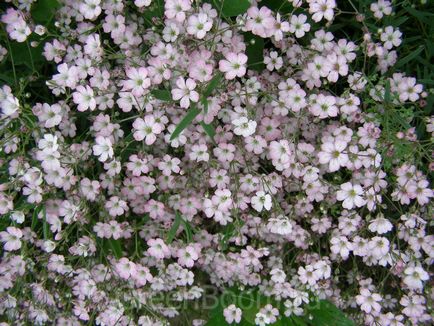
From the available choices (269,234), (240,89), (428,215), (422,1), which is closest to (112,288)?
(269,234)

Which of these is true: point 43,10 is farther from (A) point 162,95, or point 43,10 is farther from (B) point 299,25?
(B) point 299,25

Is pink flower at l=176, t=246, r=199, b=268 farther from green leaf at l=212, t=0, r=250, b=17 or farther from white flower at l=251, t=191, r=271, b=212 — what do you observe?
green leaf at l=212, t=0, r=250, b=17

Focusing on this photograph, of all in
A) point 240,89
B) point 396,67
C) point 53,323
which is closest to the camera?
point 240,89

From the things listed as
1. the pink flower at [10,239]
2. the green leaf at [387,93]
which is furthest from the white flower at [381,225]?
the pink flower at [10,239]

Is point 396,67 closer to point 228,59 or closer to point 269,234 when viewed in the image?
point 228,59

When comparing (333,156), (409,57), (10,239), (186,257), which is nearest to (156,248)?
(186,257)


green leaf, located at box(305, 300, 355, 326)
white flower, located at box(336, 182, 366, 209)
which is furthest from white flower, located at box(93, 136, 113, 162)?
green leaf, located at box(305, 300, 355, 326)
